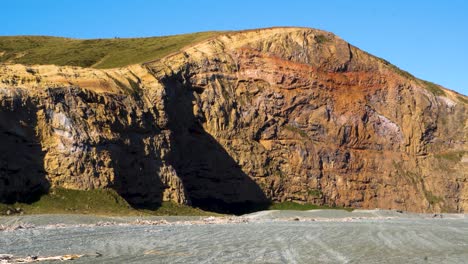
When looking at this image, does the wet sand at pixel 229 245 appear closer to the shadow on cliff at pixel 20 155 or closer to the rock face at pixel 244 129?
the shadow on cliff at pixel 20 155

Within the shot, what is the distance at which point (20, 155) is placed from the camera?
1903 inches

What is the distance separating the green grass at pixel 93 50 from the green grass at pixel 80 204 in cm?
2541

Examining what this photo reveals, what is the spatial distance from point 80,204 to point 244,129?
29.1 m

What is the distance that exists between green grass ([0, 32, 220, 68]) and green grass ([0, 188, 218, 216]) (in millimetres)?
25410

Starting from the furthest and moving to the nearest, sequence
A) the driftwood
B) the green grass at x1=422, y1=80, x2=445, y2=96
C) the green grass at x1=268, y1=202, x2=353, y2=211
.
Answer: the green grass at x1=422, y1=80, x2=445, y2=96
the green grass at x1=268, y1=202, x2=353, y2=211
the driftwood

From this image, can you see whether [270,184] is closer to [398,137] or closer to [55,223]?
[398,137]

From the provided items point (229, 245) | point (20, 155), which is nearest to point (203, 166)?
point (20, 155)

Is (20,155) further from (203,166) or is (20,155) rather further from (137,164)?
(203,166)

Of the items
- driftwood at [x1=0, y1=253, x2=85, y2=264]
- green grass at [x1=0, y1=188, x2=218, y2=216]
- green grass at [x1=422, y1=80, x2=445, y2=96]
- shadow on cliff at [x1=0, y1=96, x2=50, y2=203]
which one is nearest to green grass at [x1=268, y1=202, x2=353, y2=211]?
green grass at [x1=0, y1=188, x2=218, y2=216]

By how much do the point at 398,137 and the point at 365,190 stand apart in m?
9.66

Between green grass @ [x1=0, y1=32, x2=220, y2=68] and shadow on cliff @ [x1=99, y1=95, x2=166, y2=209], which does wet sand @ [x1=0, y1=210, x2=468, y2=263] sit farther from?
green grass @ [x1=0, y1=32, x2=220, y2=68]

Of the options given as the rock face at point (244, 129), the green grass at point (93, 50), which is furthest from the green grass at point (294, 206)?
the green grass at point (93, 50)

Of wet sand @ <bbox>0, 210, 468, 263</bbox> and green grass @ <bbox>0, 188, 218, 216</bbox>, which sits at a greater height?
green grass @ <bbox>0, 188, 218, 216</bbox>

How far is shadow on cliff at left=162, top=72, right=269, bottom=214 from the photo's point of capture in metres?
67.6
